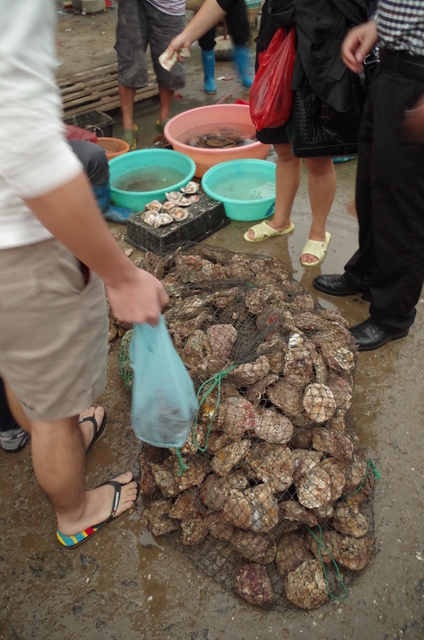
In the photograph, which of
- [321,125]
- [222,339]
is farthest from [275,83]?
[222,339]

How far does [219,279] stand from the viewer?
233 cm

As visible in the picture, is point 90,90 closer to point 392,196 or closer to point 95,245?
point 392,196

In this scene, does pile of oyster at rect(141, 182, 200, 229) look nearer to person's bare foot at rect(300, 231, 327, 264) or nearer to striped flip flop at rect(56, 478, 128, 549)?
person's bare foot at rect(300, 231, 327, 264)

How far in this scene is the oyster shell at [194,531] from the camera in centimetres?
163

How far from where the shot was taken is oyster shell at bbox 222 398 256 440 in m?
1.64

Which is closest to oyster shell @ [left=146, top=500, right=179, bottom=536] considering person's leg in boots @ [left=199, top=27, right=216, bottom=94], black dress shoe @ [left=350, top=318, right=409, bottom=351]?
black dress shoe @ [left=350, top=318, right=409, bottom=351]

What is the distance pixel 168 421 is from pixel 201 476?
0.37 meters

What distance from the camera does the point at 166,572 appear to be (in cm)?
164

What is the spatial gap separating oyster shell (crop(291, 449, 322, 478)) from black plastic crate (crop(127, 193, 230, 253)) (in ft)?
5.27

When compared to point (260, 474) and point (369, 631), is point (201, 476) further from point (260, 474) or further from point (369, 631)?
point (369, 631)

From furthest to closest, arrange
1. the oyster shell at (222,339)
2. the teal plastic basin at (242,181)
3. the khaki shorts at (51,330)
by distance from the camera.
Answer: the teal plastic basin at (242,181)
the oyster shell at (222,339)
the khaki shorts at (51,330)

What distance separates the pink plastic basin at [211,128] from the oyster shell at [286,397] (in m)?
2.30

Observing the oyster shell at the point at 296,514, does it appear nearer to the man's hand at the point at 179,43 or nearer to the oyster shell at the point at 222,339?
the oyster shell at the point at 222,339

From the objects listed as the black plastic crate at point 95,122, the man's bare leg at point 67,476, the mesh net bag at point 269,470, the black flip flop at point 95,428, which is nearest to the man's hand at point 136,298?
the man's bare leg at point 67,476
